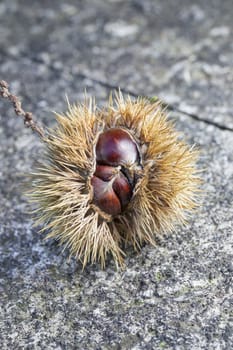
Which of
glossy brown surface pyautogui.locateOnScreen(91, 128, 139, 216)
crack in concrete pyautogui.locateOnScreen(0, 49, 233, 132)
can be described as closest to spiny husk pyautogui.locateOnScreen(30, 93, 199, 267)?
glossy brown surface pyautogui.locateOnScreen(91, 128, 139, 216)

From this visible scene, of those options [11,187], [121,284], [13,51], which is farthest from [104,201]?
[13,51]

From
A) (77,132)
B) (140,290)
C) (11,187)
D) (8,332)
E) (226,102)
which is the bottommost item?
(8,332)

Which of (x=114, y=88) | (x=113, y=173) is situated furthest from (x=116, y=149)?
(x=114, y=88)

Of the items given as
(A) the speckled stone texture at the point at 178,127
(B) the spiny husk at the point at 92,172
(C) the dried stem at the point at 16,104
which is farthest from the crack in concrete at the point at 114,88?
(C) the dried stem at the point at 16,104

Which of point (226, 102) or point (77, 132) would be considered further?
point (226, 102)

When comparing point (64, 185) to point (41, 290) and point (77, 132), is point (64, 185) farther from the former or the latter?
point (41, 290)

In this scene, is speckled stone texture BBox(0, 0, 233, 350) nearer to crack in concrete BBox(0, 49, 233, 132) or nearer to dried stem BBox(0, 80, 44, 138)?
crack in concrete BBox(0, 49, 233, 132)

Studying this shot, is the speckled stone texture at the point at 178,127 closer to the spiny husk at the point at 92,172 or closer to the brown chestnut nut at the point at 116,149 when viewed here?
the spiny husk at the point at 92,172
